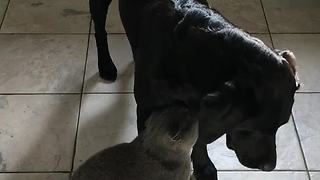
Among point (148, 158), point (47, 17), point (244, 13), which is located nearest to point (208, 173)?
point (148, 158)

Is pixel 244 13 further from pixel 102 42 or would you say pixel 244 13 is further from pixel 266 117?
pixel 266 117

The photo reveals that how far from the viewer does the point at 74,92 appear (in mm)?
1782

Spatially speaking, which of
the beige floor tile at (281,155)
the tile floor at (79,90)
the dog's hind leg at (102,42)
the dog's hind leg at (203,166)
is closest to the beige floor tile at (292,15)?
the tile floor at (79,90)

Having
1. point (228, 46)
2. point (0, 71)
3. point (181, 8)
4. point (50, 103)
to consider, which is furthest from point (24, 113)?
point (228, 46)

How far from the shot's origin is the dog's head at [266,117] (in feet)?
3.22

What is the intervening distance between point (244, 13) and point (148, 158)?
107 centimetres

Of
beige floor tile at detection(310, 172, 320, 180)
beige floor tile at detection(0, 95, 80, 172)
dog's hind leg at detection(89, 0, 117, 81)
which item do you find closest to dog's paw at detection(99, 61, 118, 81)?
dog's hind leg at detection(89, 0, 117, 81)

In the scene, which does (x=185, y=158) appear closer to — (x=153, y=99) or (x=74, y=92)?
(x=153, y=99)

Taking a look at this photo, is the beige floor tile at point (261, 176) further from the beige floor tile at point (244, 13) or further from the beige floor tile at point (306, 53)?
the beige floor tile at point (244, 13)

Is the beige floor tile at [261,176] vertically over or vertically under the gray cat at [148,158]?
under

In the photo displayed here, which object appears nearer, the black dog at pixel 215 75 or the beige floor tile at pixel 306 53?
the black dog at pixel 215 75

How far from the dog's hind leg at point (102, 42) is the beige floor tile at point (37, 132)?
0.45 feet

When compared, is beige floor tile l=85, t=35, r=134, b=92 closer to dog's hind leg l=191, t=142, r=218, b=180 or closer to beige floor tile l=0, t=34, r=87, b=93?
beige floor tile l=0, t=34, r=87, b=93

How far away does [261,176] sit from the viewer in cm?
151
